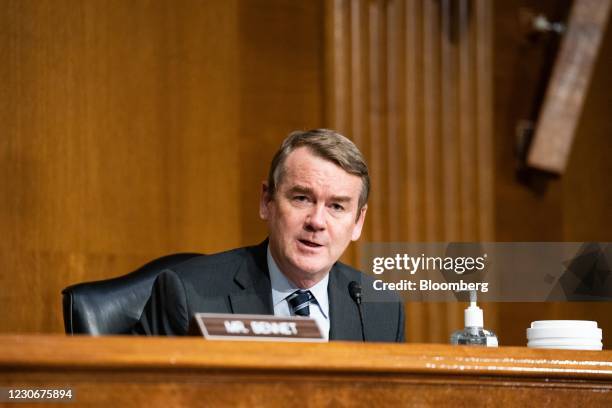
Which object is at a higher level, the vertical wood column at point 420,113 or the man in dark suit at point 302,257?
the vertical wood column at point 420,113

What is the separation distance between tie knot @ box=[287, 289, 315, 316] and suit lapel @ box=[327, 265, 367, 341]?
0.06 meters

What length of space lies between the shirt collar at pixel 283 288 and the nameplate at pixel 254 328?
3.14 feet

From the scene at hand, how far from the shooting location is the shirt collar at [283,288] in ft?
9.04

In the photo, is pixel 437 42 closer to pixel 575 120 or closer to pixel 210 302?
pixel 575 120

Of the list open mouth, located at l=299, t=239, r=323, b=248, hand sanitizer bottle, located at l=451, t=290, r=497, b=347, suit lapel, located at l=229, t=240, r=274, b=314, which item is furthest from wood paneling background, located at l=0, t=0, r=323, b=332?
hand sanitizer bottle, located at l=451, t=290, r=497, b=347

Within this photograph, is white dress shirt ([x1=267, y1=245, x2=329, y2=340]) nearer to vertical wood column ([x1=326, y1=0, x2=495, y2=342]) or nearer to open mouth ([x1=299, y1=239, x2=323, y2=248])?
open mouth ([x1=299, y1=239, x2=323, y2=248])

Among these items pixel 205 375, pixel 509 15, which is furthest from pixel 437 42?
pixel 205 375

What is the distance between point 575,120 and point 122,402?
3147 mm

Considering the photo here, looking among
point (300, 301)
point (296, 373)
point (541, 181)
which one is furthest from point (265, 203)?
Answer: point (541, 181)

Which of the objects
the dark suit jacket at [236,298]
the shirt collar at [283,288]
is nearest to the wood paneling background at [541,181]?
the dark suit jacket at [236,298]

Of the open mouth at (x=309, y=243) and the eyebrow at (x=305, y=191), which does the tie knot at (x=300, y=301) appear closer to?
the open mouth at (x=309, y=243)

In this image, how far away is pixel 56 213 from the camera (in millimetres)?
3582

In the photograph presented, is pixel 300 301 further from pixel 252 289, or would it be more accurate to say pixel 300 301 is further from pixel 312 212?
pixel 312 212

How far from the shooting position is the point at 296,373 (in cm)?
167
